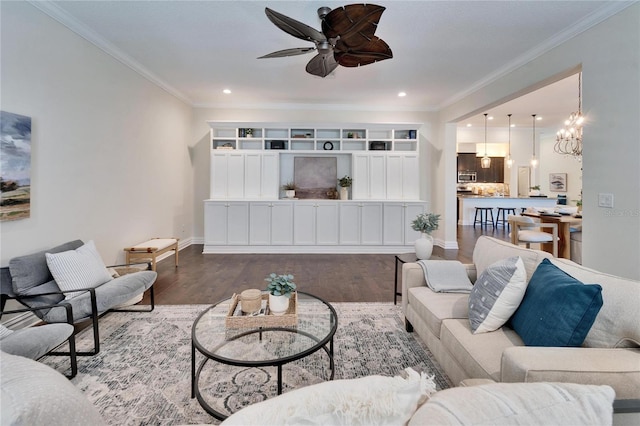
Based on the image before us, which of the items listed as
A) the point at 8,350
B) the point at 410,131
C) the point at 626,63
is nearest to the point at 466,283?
the point at 626,63

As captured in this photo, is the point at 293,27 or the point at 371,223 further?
the point at 371,223

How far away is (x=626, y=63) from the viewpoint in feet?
8.43

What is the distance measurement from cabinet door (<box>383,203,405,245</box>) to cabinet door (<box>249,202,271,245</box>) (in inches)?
91.2

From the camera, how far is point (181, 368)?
2.06 metres

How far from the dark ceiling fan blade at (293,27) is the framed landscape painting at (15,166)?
2337 mm

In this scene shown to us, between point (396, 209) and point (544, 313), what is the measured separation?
15.0 feet

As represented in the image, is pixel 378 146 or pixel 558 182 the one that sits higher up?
pixel 378 146

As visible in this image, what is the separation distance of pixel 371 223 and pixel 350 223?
42cm

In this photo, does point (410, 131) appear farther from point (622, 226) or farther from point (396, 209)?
point (622, 226)

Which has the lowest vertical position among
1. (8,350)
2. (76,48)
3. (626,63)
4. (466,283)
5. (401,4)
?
(8,350)

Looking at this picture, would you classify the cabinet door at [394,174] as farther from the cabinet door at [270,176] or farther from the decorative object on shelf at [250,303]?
the decorative object on shelf at [250,303]

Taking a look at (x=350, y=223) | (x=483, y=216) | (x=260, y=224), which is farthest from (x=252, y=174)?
(x=483, y=216)

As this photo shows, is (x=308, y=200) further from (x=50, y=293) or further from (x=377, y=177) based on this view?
(x=50, y=293)

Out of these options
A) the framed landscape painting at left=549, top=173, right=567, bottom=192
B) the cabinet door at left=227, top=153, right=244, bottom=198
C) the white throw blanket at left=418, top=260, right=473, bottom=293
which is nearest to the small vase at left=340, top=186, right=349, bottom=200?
the cabinet door at left=227, top=153, right=244, bottom=198
